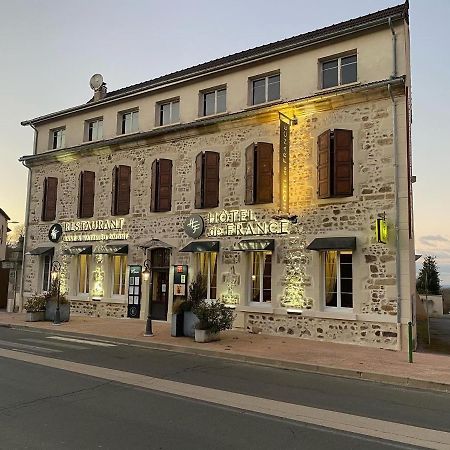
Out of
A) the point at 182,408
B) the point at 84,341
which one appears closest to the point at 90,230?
the point at 84,341

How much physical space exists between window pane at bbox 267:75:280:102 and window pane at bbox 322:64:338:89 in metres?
1.63

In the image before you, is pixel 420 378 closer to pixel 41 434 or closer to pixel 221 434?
pixel 221 434

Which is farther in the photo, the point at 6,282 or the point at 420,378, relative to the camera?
the point at 6,282

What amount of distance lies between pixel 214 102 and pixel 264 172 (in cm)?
376

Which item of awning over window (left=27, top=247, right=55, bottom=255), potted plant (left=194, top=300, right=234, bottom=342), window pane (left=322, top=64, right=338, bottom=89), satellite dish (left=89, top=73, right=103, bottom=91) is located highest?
satellite dish (left=89, top=73, right=103, bottom=91)

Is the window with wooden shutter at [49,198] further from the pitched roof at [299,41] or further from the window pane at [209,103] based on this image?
the window pane at [209,103]

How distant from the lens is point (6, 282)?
23.8 meters

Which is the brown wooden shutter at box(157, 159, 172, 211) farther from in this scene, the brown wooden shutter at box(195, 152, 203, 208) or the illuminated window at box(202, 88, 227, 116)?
the illuminated window at box(202, 88, 227, 116)

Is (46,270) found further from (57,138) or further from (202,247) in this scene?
(202,247)

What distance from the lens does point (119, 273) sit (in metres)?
18.2

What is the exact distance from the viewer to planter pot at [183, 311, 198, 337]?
13.0 meters

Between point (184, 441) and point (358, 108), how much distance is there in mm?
11029

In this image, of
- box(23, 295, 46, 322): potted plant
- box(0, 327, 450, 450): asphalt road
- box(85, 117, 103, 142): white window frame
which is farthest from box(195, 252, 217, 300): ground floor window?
box(85, 117, 103, 142): white window frame

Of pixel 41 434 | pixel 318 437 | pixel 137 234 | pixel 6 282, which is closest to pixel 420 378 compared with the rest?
pixel 318 437
